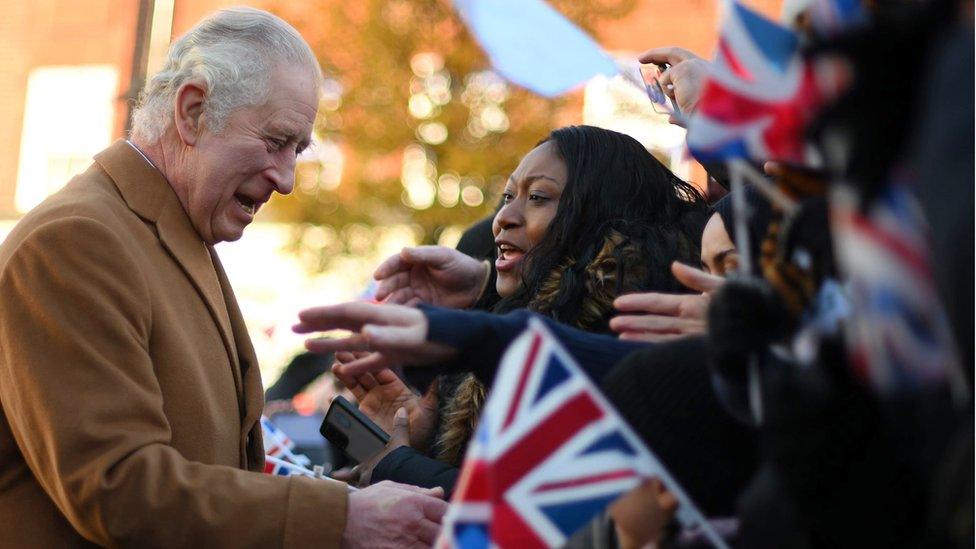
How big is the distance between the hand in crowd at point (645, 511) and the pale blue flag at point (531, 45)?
1221 millimetres

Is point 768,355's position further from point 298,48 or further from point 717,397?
point 298,48

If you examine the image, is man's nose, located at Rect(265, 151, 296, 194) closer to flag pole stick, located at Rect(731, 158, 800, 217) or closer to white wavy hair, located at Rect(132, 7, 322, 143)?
white wavy hair, located at Rect(132, 7, 322, 143)

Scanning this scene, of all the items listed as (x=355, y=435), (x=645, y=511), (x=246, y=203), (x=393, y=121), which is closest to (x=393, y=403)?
(x=355, y=435)

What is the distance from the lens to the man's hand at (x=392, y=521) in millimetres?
2594

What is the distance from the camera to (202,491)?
2492 mm

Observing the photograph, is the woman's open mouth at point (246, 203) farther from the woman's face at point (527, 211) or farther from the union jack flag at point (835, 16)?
the union jack flag at point (835, 16)

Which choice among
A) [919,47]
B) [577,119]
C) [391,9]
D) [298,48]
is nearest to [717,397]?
[919,47]

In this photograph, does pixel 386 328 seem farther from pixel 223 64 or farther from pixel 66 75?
pixel 66 75

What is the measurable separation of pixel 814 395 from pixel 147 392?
5.08 ft

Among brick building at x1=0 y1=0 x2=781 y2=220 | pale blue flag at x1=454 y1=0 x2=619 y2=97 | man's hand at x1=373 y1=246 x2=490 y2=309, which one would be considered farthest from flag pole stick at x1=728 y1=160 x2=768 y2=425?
brick building at x1=0 y1=0 x2=781 y2=220

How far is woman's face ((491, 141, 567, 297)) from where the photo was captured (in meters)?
3.34

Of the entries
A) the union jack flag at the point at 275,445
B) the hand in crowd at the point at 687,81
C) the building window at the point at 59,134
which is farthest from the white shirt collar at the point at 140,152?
the building window at the point at 59,134

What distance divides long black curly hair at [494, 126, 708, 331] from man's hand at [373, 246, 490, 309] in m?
0.26

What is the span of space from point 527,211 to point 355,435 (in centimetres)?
76
